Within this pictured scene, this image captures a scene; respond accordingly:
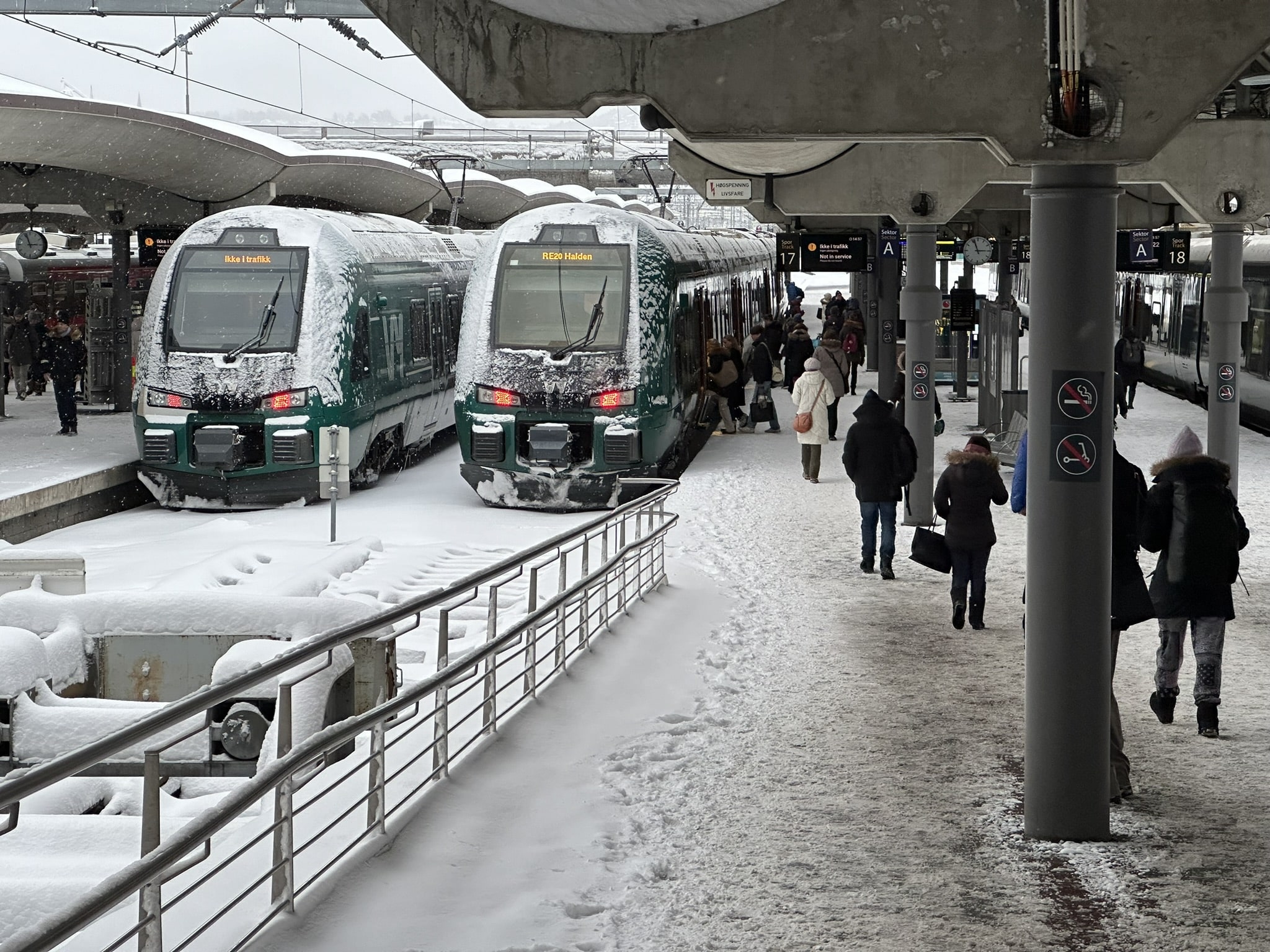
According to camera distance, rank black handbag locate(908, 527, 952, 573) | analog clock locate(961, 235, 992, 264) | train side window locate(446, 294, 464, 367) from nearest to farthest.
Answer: black handbag locate(908, 527, 952, 573) → train side window locate(446, 294, 464, 367) → analog clock locate(961, 235, 992, 264)

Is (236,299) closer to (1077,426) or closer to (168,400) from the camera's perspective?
(168,400)

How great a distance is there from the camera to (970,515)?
36.5ft

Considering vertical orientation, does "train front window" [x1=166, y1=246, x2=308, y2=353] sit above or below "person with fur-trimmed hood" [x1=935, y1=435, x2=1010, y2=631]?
above

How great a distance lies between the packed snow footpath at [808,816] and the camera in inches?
216

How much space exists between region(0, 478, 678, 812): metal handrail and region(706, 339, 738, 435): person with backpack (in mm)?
15243

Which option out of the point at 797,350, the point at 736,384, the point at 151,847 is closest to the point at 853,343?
the point at 797,350

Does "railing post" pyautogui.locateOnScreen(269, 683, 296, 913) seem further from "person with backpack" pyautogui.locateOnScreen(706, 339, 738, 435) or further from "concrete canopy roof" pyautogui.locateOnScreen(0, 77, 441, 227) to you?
"person with backpack" pyautogui.locateOnScreen(706, 339, 738, 435)

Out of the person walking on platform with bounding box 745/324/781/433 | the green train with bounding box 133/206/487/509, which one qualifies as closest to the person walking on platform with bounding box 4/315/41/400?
the green train with bounding box 133/206/487/509

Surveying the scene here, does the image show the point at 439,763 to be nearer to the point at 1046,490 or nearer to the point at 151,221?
the point at 1046,490

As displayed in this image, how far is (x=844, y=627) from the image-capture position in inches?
438

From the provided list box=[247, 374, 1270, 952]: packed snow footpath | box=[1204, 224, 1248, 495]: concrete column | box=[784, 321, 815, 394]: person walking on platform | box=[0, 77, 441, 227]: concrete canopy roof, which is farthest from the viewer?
box=[784, 321, 815, 394]: person walking on platform

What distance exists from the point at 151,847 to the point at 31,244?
80.1ft

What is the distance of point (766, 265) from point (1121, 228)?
71.4 ft

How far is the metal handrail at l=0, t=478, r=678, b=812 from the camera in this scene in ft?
12.2
